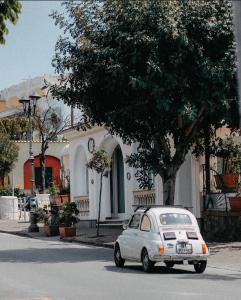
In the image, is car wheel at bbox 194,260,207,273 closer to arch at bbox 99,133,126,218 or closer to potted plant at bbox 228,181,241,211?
potted plant at bbox 228,181,241,211

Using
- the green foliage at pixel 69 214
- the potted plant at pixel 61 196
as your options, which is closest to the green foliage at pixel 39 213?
the green foliage at pixel 69 214

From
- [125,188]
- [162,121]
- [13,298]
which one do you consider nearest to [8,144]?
[125,188]

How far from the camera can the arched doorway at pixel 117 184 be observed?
113 ft

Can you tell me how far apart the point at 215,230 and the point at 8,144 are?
29509mm

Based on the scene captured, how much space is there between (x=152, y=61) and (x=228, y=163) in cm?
752

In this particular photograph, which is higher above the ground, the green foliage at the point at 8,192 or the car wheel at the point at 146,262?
the green foliage at the point at 8,192

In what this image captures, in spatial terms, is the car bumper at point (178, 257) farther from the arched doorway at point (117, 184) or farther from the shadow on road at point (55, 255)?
the arched doorway at point (117, 184)

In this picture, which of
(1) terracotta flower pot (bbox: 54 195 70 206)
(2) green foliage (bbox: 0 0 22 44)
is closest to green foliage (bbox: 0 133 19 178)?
(1) terracotta flower pot (bbox: 54 195 70 206)

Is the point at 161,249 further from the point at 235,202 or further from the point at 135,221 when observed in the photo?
the point at 235,202

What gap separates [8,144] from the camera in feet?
168

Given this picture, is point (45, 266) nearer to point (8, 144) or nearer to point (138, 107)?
point (138, 107)

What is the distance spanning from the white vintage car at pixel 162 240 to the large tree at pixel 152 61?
3.55 m

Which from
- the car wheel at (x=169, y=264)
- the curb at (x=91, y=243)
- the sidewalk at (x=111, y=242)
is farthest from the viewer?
the curb at (x=91, y=243)

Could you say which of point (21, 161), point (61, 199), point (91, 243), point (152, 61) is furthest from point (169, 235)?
point (21, 161)
